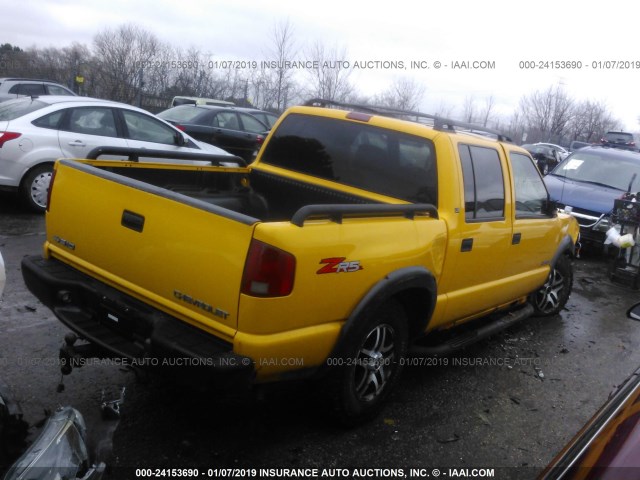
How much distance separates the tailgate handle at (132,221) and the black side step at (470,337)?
6.38 feet

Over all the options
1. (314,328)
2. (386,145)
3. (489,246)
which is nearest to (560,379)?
(489,246)

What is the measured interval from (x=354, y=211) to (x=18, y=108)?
6.64 meters

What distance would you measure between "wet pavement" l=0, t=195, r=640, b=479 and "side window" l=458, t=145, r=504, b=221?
51.2 inches

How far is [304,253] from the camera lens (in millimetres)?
2768

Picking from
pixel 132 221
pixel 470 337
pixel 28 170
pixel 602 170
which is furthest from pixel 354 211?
pixel 602 170

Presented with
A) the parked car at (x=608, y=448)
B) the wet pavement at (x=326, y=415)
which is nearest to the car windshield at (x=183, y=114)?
the wet pavement at (x=326, y=415)

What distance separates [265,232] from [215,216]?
0.98ft

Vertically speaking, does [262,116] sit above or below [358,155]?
below

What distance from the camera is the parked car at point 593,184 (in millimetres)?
8945

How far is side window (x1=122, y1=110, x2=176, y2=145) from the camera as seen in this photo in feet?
27.7

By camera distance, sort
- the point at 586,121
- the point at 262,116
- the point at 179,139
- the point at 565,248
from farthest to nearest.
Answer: the point at 586,121, the point at 262,116, the point at 179,139, the point at 565,248

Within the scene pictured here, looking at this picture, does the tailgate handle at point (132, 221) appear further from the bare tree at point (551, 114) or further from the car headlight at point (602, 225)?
the bare tree at point (551, 114)

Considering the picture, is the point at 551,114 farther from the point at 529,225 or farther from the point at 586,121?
the point at 529,225

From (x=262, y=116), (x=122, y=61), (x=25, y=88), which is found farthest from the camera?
(x=122, y=61)
